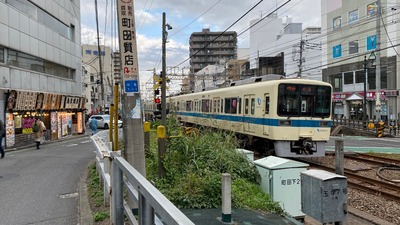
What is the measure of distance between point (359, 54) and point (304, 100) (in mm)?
28034

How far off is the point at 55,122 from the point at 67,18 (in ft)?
29.0

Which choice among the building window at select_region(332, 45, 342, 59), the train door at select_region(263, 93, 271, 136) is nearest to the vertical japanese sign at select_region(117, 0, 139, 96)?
the train door at select_region(263, 93, 271, 136)

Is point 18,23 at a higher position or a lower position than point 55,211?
higher

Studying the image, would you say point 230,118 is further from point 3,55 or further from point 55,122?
point 55,122

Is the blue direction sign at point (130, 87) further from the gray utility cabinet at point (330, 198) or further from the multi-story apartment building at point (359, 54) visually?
the multi-story apartment building at point (359, 54)

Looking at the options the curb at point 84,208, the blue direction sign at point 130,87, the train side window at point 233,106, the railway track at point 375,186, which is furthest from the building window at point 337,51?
the blue direction sign at point 130,87

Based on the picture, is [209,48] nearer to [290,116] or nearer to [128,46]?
[290,116]

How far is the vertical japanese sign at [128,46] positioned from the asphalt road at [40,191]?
253cm

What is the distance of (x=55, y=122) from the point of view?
26219mm

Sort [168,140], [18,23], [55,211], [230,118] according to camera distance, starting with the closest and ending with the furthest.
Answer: [55,211], [168,140], [230,118], [18,23]

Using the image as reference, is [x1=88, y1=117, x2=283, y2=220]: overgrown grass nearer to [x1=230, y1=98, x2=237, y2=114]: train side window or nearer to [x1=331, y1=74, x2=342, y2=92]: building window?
[x1=230, y1=98, x2=237, y2=114]: train side window

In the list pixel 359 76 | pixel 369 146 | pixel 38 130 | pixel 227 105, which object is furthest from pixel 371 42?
pixel 38 130

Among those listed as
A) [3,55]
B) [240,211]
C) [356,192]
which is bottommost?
[356,192]

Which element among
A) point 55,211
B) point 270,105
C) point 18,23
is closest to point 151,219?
point 55,211
